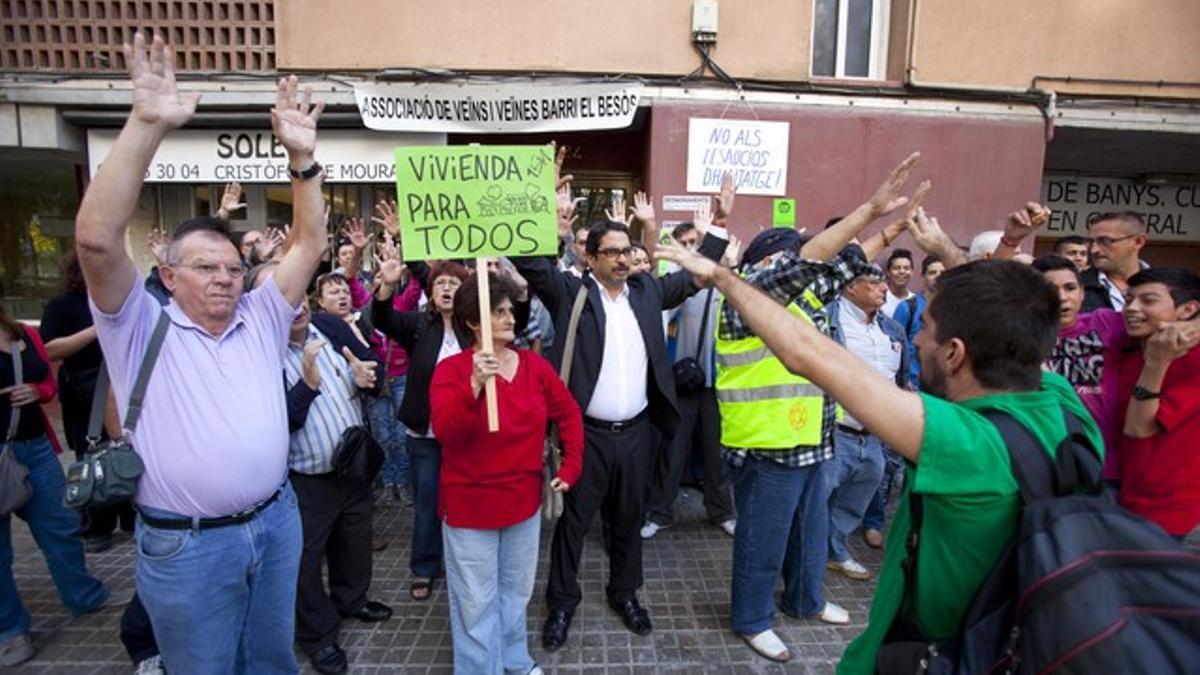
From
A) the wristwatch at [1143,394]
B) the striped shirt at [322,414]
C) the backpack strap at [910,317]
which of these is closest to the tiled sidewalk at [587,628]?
the striped shirt at [322,414]

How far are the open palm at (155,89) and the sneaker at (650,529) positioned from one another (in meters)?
3.95

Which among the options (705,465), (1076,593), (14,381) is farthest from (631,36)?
(1076,593)

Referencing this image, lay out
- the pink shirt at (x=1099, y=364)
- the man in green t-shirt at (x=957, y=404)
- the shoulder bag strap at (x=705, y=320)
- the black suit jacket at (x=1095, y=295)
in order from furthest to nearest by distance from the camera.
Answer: the shoulder bag strap at (x=705, y=320) → the black suit jacket at (x=1095, y=295) → the pink shirt at (x=1099, y=364) → the man in green t-shirt at (x=957, y=404)

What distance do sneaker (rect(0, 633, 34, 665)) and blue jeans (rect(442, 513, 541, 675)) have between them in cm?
236

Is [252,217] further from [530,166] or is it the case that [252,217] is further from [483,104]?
[530,166]

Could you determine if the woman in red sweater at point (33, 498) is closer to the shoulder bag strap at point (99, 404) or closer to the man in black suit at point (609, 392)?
the shoulder bag strap at point (99, 404)

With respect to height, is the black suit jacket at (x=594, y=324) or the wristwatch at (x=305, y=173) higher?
the wristwatch at (x=305, y=173)

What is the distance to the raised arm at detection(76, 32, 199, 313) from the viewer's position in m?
1.71

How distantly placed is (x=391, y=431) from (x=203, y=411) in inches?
142

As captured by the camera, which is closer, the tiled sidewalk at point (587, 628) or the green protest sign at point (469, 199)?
the green protest sign at point (469, 199)

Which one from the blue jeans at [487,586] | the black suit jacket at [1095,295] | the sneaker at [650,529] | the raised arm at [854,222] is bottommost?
the sneaker at [650,529]

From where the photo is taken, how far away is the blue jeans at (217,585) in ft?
6.77

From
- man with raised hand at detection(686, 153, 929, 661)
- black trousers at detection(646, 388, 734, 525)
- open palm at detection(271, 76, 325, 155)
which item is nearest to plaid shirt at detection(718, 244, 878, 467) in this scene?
man with raised hand at detection(686, 153, 929, 661)

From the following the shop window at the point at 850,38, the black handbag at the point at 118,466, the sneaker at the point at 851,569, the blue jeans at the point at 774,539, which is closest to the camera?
the black handbag at the point at 118,466
